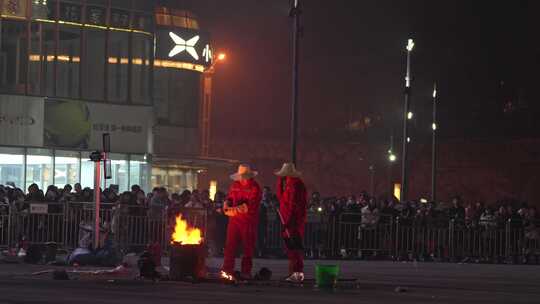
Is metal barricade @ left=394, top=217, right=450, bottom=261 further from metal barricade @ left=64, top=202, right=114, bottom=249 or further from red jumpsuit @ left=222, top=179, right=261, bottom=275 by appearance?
red jumpsuit @ left=222, top=179, right=261, bottom=275

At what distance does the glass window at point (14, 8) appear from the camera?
1601 inches

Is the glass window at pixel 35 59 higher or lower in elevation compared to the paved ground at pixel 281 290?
higher

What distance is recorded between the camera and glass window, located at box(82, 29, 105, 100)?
42.7 m

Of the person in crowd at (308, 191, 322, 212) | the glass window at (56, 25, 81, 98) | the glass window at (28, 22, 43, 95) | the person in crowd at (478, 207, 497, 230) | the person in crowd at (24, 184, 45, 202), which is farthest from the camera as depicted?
the glass window at (56, 25, 81, 98)

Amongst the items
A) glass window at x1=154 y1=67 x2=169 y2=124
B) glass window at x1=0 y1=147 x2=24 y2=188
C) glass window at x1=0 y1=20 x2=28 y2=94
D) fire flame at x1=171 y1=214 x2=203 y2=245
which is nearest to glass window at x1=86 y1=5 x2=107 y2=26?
glass window at x1=0 y1=20 x2=28 y2=94

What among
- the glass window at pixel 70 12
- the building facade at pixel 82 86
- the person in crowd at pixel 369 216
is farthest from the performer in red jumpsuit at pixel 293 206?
the glass window at pixel 70 12

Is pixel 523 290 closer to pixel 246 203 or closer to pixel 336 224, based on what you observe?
pixel 246 203

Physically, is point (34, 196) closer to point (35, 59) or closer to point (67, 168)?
point (67, 168)

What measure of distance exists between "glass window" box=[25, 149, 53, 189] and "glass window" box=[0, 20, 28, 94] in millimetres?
2220

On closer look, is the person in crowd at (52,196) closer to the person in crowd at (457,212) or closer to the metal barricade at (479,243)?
the metal barricade at (479,243)

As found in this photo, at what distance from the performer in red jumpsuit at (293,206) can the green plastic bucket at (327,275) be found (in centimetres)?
109

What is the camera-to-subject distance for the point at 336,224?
103ft

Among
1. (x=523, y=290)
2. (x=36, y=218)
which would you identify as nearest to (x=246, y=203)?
(x=523, y=290)

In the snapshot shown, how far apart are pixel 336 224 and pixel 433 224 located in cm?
260
